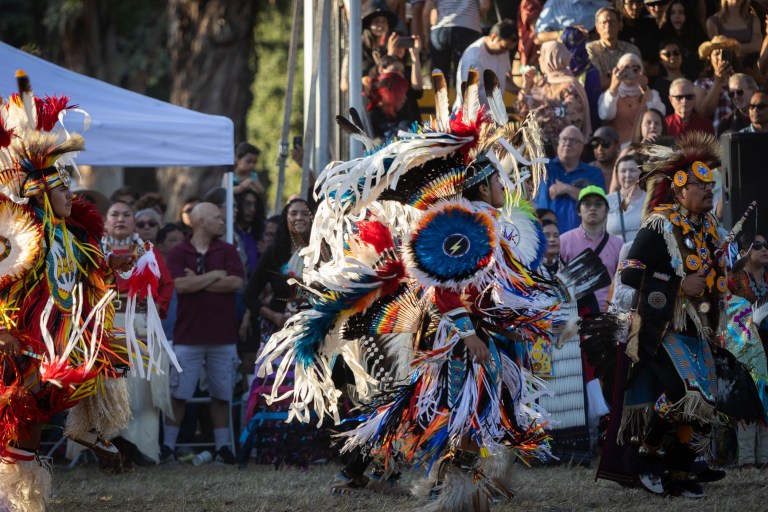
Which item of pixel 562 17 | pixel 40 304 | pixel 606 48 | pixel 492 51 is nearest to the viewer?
pixel 40 304

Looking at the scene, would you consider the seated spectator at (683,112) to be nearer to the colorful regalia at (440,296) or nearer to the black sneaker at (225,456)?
the colorful regalia at (440,296)

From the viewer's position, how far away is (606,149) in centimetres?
903

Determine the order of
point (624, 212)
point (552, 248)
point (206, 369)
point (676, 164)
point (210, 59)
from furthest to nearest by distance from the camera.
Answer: point (210, 59), point (624, 212), point (206, 369), point (552, 248), point (676, 164)

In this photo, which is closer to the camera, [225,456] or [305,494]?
[305,494]

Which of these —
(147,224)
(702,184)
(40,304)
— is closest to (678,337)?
(702,184)

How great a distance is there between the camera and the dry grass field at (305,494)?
584 cm

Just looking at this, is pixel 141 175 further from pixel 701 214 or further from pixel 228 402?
pixel 701 214

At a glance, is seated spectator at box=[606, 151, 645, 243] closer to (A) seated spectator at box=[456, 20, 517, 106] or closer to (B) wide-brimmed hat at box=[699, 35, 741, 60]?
(A) seated spectator at box=[456, 20, 517, 106]

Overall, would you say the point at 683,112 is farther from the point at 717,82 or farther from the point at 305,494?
the point at 305,494

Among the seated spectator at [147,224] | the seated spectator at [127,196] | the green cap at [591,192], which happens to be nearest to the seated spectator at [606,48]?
the green cap at [591,192]

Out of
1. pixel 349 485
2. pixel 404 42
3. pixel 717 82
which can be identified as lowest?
pixel 349 485

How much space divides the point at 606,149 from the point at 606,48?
1.04m

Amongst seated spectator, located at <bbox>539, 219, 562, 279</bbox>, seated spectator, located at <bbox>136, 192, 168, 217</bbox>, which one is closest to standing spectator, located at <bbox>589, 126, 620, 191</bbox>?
seated spectator, located at <bbox>539, 219, 562, 279</bbox>

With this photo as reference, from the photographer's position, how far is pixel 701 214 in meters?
5.96
